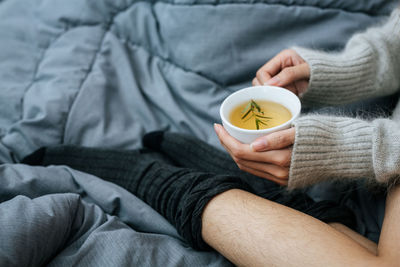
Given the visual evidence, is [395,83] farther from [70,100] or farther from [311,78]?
[70,100]

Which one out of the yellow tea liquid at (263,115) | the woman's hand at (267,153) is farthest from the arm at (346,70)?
the woman's hand at (267,153)

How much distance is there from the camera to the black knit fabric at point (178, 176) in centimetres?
76

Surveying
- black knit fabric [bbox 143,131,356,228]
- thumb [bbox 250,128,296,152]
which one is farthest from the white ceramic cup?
black knit fabric [bbox 143,131,356,228]

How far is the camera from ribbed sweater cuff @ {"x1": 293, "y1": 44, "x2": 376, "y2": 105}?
87 centimetres

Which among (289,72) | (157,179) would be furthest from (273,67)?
(157,179)

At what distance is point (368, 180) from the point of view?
2.60ft

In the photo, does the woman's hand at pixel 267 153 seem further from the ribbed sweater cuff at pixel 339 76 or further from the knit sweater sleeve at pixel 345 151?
the ribbed sweater cuff at pixel 339 76

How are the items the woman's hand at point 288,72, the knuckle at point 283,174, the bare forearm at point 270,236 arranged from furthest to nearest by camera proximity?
1. the woman's hand at point 288,72
2. the knuckle at point 283,174
3. the bare forearm at point 270,236

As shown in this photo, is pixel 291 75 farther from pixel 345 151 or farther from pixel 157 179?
pixel 157 179

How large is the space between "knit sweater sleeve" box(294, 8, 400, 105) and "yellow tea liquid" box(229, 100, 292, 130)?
0.19 metres

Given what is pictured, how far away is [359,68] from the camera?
0.90 m

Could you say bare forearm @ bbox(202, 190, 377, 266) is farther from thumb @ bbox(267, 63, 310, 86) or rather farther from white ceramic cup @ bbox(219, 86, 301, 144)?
thumb @ bbox(267, 63, 310, 86)

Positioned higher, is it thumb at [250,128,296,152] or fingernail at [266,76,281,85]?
fingernail at [266,76,281,85]

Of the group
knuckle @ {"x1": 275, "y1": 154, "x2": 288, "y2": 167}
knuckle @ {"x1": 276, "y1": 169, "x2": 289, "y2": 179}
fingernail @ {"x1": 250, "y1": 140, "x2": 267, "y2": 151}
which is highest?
fingernail @ {"x1": 250, "y1": 140, "x2": 267, "y2": 151}
